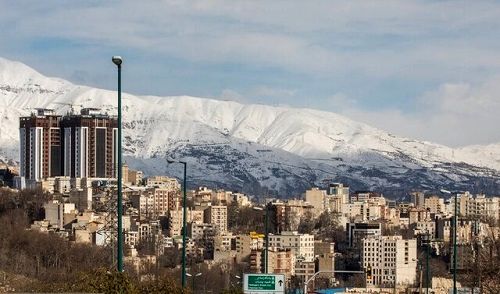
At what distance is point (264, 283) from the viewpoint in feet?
101

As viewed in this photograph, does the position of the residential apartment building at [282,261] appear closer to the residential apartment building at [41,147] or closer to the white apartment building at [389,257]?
the white apartment building at [389,257]

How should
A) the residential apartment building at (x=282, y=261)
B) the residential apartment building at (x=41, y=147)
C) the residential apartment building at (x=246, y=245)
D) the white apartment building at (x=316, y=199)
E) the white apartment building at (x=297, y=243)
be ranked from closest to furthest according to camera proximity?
the residential apartment building at (x=282, y=261) → the residential apartment building at (x=246, y=245) → the white apartment building at (x=297, y=243) → the white apartment building at (x=316, y=199) → the residential apartment building at (x=41, y=147)

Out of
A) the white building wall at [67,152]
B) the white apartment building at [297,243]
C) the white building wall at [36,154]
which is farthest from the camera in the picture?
the white building wall at [36,154]

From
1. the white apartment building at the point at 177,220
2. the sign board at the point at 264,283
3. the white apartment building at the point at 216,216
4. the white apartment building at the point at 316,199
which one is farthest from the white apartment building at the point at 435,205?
the sign board at the point at 264,283

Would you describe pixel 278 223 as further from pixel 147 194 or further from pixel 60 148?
pixel 60 148

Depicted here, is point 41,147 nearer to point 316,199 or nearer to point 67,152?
point 67,152

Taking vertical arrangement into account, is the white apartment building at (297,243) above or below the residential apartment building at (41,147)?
below

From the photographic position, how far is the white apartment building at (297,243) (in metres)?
102

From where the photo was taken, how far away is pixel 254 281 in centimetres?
3066

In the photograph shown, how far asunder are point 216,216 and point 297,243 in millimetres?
31798

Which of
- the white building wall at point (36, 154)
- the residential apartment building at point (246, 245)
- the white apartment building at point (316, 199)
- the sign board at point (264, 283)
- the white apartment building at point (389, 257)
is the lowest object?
the white apartment building at point (389, 257)

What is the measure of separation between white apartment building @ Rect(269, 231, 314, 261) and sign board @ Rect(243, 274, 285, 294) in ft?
226

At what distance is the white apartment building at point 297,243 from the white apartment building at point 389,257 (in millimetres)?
4213

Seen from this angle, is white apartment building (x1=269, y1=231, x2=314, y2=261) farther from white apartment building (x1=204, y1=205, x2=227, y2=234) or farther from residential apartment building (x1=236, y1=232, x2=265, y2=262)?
white apartment building (x1=204, y1=205, x2=227, y2=234)
